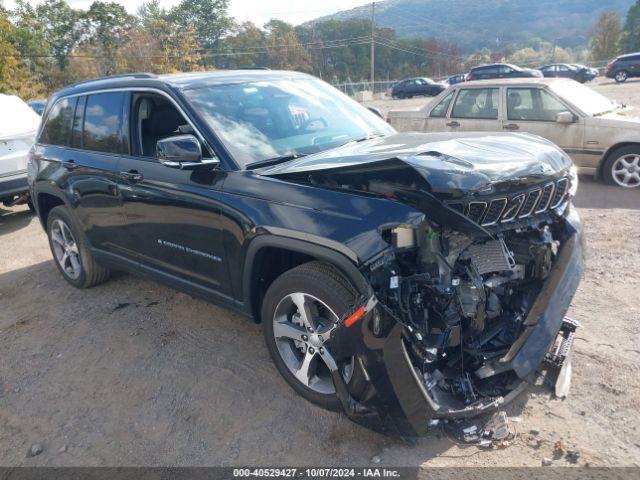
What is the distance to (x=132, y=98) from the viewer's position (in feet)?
13.0

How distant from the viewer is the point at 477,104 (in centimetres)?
838

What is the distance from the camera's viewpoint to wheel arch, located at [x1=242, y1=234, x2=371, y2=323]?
2615 mm

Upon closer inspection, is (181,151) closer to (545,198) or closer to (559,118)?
(545,198)

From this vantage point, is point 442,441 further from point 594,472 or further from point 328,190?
point 328,190

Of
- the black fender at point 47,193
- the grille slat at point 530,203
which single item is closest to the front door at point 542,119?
the grille slat at point 530,203

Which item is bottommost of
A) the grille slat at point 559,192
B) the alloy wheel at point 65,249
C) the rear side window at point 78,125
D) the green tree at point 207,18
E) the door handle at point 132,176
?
the alloy wheel at point 65,249

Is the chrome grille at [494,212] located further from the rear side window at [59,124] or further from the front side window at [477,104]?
A: the front side window at [477,104]

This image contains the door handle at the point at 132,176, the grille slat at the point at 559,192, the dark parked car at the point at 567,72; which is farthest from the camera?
the dark parked car at the point at 567,72

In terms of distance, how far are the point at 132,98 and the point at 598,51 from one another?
244 feet

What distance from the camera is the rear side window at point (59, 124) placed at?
15.6ft

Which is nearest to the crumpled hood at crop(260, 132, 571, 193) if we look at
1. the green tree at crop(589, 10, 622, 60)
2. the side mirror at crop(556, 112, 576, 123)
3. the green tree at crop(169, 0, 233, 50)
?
the side mirror at crop(556, 112, 576, 123)

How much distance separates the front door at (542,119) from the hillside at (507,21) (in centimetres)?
14850

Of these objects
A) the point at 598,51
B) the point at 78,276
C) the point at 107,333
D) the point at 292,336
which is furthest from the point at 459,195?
the point at 598,51

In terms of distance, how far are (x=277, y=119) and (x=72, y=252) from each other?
9.29ft
